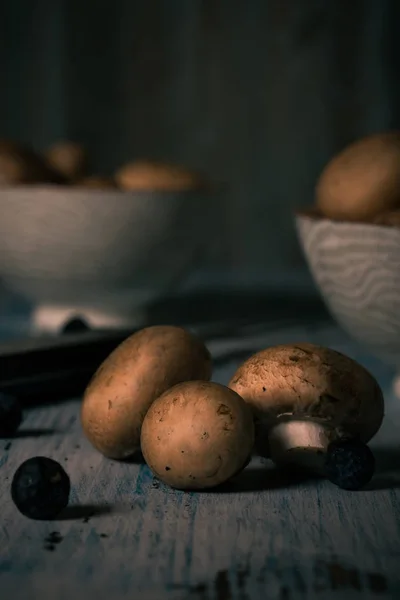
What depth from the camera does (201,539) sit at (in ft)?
1.76

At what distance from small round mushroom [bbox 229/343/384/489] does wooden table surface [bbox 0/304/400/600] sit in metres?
0.02

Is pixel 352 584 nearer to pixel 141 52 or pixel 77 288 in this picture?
pixel 77 288

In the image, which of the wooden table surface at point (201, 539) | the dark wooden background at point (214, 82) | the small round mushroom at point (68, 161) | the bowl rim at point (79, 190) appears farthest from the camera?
the dark wooden background at point (214, 82)

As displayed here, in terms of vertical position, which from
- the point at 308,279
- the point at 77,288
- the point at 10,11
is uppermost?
the point at 10,11

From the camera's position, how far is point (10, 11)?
168cm

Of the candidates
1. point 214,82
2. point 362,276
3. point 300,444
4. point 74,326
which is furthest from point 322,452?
point 214,82

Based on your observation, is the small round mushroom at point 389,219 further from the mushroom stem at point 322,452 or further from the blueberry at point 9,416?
the blueberry at point 9,416

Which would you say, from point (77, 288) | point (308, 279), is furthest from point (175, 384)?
point (308, 279)

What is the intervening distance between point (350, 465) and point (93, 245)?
0.56 metres

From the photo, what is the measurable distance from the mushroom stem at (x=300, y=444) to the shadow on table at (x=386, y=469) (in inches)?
1.6

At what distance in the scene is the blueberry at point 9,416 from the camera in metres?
0.73

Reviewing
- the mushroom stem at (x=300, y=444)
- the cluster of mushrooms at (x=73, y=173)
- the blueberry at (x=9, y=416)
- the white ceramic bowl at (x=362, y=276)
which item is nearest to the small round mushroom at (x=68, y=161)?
the cluster of mushrooms at (x=73, y=173)

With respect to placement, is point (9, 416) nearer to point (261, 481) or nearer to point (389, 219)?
point (261, 481)

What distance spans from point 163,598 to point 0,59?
4.71ft
